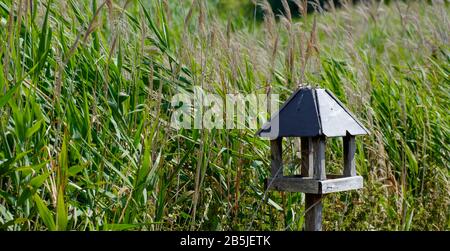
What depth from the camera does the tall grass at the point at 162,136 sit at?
2.92 metres

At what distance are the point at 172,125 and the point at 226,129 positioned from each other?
0.25 meters

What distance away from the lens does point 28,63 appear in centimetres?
337

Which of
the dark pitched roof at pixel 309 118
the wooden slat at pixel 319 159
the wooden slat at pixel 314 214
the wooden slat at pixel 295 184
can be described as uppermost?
the dark pitched roof at pixel 309 118

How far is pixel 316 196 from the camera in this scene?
3168mm

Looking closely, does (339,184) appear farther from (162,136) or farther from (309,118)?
(162,136)

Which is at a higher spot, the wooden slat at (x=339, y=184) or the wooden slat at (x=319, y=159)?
the wooden slat at (x=319, y=159)

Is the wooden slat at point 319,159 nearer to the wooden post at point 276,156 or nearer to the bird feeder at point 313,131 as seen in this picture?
the bird feeder at point 313,131

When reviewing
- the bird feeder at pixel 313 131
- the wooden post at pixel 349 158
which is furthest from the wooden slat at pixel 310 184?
the wooden post at pixel 349 158

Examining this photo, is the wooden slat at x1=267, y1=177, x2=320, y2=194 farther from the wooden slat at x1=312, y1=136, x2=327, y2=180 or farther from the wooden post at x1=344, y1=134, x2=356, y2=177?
the wooden post at x1=344, y1=134, x2=356, y2=177

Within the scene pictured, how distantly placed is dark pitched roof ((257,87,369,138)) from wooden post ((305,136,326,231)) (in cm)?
7

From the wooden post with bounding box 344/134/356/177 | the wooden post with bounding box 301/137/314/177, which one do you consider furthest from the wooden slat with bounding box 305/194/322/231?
the wooden post with bounding box 344/134/356/177

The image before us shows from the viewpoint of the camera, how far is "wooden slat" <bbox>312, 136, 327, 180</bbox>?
10.2 feet
